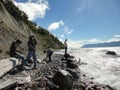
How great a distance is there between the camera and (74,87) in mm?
11930

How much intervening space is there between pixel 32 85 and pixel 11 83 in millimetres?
1923

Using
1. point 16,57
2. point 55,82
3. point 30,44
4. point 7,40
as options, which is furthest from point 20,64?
point 7,40

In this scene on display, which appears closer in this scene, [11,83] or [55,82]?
[11,83]

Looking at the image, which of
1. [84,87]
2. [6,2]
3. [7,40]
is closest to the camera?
[84,87]

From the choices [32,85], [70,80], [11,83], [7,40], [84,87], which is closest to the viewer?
[11,83]

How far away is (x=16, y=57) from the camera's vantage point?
14.5 m

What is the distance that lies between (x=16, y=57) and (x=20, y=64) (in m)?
0.67

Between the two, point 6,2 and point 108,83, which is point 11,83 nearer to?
point 108,83

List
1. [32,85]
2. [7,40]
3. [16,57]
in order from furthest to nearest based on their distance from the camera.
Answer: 1. [7,40]
2. [16,57]
3. [32,85]

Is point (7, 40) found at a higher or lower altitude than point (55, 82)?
higher

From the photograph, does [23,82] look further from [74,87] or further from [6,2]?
[6,2]

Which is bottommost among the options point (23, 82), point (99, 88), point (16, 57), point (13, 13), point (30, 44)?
point (99, 88)

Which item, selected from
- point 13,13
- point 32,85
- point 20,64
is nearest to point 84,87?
point 32,85

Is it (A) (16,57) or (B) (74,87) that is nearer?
(B) (74,87)
